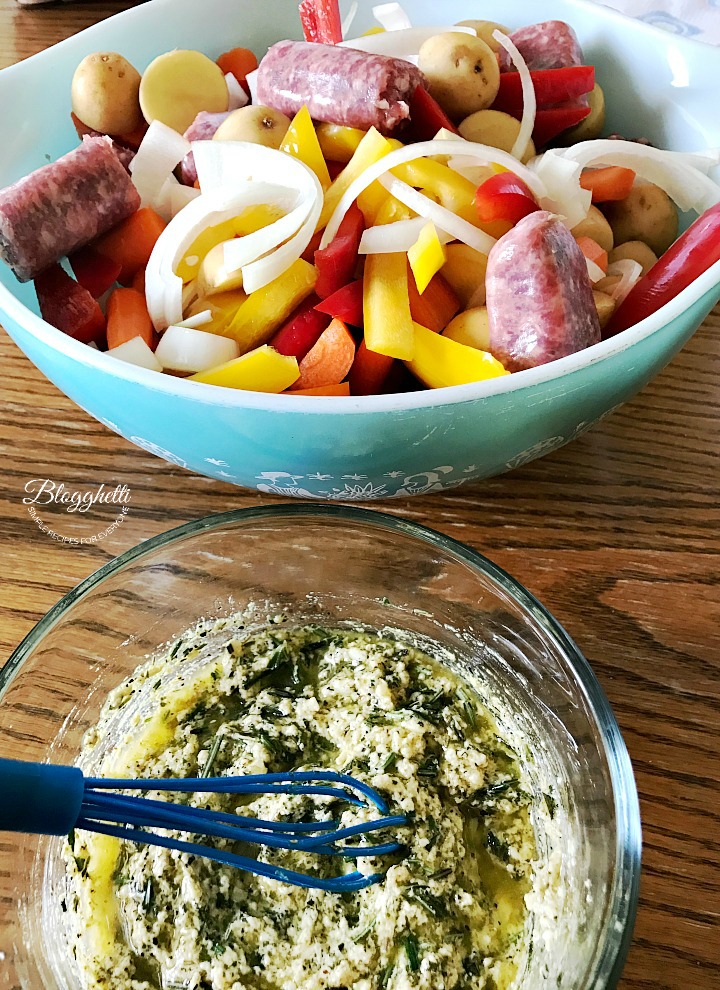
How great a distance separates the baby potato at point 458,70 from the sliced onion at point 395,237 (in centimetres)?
25

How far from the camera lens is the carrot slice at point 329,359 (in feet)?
3.33

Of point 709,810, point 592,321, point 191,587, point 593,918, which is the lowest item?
point 709,810

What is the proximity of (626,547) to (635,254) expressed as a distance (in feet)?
1.37

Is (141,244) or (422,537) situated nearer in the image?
(422,537)

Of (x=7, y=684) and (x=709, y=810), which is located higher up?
(x=7, y=684)

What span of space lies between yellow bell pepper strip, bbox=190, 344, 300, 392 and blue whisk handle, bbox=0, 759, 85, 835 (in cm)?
51

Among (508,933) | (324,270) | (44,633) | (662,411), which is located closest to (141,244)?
(324,270)

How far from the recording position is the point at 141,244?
115 cm

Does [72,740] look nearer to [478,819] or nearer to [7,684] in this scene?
[7,684]

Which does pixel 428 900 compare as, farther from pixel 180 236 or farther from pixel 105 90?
pixel 105 90

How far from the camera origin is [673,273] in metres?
1.08

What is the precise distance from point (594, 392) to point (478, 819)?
0.47 meters

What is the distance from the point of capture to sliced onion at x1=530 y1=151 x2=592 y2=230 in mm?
1123

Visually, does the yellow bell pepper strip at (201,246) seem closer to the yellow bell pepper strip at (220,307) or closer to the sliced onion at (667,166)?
the yellow bell pepper strip at (220,307)
